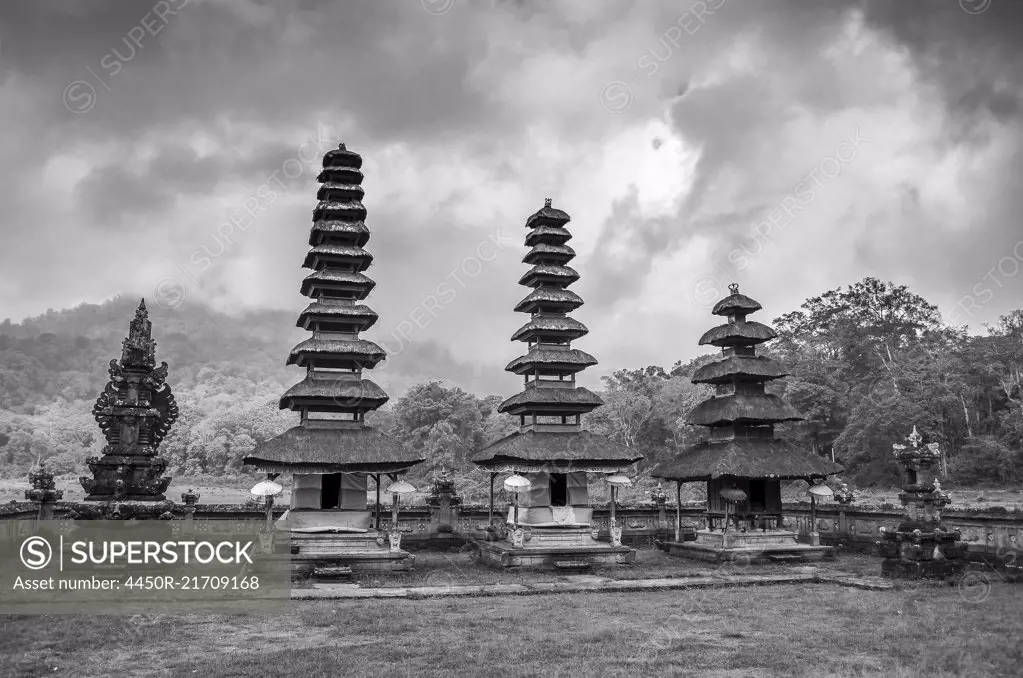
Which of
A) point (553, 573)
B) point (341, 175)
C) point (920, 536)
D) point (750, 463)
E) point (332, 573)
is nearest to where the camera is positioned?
point (920, 536)

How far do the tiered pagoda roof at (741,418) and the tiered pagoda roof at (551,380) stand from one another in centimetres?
280

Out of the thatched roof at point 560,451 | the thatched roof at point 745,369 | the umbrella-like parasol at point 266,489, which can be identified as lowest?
the umbrella-like parasol at point 266,489

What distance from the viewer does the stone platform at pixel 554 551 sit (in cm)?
2373

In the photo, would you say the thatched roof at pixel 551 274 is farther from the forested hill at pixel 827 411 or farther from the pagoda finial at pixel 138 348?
the pagoda finial at pixel 138 348

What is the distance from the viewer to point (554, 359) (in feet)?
90.5

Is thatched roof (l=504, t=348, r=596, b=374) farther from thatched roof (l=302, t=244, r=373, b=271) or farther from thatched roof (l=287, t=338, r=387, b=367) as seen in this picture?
thatched roof (l=302, t=244, r=373, b=271)

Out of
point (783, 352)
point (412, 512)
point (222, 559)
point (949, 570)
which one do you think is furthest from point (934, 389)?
point (222, 559)

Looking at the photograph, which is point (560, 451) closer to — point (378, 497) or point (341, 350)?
point (378, 497)

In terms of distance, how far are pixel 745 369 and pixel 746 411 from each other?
149cm

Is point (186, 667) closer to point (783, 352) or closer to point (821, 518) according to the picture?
point (821, 518)

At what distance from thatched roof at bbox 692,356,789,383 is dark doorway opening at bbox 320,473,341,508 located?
1370 cm

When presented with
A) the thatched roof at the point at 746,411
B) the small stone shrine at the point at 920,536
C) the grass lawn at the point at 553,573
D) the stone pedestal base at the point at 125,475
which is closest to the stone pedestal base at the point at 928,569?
the small stone shrine at the point at 920,536

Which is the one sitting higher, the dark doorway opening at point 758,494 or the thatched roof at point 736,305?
the thatched roof at point 736,305

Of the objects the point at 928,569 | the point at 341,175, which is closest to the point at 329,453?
the point at 341,175
